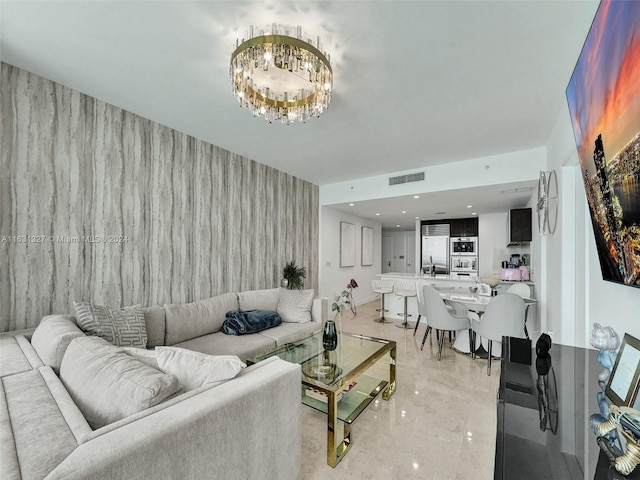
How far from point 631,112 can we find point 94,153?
140 inches

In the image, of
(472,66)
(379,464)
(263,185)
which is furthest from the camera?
(263,185)

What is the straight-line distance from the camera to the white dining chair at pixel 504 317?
2.89 meters

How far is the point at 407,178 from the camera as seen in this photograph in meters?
4.34

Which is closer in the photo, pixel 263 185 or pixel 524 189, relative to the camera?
pixel 524 189

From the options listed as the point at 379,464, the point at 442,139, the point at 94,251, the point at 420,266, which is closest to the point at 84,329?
the point at 94,251

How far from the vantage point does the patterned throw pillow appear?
205 centimetres

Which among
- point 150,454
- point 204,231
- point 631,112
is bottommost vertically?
point 150,454

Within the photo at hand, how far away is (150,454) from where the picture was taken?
854 mm

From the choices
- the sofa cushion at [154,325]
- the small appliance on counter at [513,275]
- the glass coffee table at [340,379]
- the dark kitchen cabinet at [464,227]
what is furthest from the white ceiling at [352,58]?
the dark kitchen cabinet at [464,227]

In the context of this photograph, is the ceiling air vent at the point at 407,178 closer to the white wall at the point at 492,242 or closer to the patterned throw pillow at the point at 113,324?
the white wall at the point at 492,242

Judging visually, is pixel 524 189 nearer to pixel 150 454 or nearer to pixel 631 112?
pixel 631 112

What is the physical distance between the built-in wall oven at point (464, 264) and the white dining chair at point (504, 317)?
409 centimetres

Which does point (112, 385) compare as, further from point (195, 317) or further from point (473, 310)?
point (473, 310)

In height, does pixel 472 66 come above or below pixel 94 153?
above
